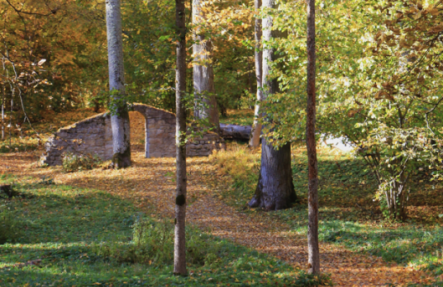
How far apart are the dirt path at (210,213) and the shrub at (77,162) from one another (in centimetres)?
39

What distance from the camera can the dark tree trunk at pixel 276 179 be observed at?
11.3 metres

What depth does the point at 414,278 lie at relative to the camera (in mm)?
6586

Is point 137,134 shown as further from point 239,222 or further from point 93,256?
point 93,256

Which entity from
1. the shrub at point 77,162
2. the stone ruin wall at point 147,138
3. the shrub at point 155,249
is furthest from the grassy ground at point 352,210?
the shrub at point 77,162

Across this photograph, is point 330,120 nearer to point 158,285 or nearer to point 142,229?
point 142,229

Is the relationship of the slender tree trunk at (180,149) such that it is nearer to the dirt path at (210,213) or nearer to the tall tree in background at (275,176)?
the dirt path at (210,213)

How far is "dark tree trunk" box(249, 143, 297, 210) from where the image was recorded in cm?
1130

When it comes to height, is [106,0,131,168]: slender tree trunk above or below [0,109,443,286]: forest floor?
above

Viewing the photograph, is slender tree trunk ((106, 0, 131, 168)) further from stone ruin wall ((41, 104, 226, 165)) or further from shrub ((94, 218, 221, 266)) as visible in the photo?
shrub ((94, 218, 221, 266))

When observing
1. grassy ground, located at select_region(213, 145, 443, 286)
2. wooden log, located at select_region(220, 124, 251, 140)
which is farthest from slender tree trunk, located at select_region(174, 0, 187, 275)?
wooden log, located at select_region(220, 124, 251, 140)

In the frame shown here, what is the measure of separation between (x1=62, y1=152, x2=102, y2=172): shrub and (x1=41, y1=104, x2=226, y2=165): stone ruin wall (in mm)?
1032

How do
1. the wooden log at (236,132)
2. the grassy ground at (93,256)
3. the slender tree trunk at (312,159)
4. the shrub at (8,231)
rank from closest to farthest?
1. the grassy ground at (93,256)
2. the slender tree trunk at (312,159)
3. the shrub at (8,231)
4. the wooden log at (236,132)

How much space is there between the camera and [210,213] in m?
11.5

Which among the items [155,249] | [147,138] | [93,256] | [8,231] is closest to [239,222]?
[155,249]
